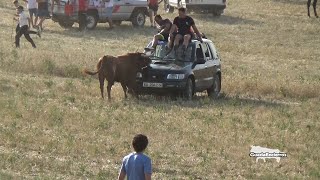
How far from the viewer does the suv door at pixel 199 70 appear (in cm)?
2062

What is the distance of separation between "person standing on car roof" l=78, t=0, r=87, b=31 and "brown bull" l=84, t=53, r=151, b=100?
14325 mm

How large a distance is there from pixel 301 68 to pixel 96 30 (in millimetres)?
9321

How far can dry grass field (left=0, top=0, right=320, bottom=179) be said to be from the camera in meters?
12.6

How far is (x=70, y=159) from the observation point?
12.8 m

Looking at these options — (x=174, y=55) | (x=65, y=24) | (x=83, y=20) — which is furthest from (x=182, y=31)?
(x=65, y=24)

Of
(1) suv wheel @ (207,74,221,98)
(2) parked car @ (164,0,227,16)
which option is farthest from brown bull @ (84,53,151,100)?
(2) parked car @ (164,0,227,16)

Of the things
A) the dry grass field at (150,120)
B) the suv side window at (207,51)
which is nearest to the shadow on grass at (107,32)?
the dry grass field at (150,120)

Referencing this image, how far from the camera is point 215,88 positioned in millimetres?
22062

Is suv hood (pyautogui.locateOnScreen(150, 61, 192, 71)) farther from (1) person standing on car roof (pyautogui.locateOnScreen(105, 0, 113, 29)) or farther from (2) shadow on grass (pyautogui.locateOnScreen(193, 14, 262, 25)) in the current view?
(2) shadow on grass (pyautogui.locateOnScreen(193, 14, 262, 25))

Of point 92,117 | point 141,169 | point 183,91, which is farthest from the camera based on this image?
point 183,91

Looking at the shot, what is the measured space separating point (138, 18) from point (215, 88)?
1537 cm

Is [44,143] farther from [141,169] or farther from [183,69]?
[183,69]

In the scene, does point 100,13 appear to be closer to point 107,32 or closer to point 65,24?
point 107,32

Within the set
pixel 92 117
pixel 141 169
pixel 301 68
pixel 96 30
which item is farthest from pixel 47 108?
pixel 96 30
